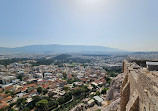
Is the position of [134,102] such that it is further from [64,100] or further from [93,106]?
[64,100]

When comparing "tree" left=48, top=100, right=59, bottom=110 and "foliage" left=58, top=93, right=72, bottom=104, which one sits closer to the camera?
"tree" left=48, top=100, right=59, bottom=110

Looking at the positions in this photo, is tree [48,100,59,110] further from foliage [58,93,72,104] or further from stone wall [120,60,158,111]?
stone wall [120,60,158,111]

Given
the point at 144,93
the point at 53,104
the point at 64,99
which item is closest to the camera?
the point at 144,93

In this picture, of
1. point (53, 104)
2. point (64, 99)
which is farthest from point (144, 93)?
point (64, 99)

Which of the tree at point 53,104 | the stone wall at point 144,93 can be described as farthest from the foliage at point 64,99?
the stone wall at point 144,93

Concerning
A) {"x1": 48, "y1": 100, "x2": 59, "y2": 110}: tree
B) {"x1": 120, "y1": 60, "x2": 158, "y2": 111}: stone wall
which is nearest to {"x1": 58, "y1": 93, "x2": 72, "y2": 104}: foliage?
{"x1": 48, "y1": 100, "x2": 59, "y2": 110}: tree

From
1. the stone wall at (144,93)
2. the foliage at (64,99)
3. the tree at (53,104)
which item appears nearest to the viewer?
the stone wall at (144,93)

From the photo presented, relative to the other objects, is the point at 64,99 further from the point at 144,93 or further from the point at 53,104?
the point at 144,93

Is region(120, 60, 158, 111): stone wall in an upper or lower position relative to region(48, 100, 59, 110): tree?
upper

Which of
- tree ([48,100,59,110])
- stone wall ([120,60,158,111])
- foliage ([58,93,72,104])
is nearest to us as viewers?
stone wall ([120,60,158,111])

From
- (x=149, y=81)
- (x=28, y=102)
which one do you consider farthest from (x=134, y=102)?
(x=28, y=102)

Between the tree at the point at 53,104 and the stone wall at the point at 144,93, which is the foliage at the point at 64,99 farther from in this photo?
the stone wall at the point at 144,93
